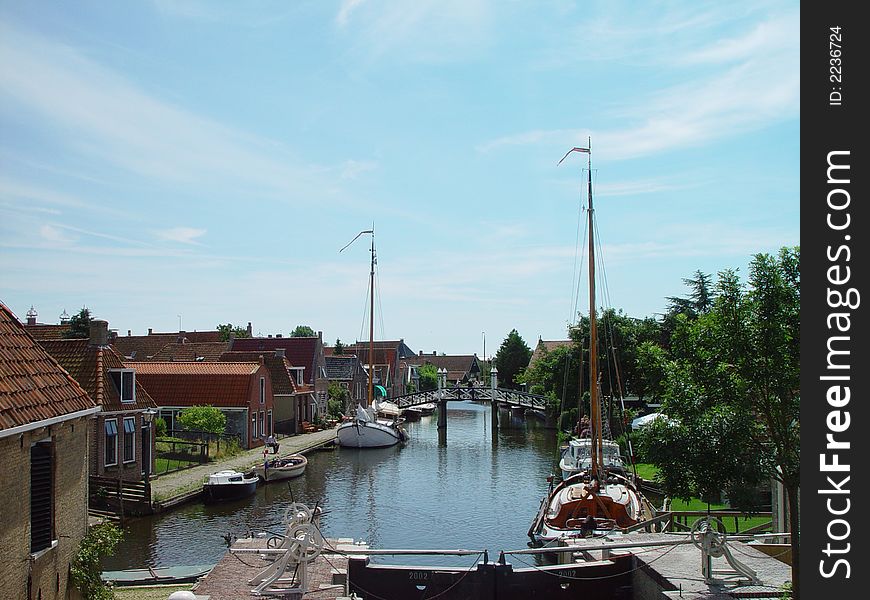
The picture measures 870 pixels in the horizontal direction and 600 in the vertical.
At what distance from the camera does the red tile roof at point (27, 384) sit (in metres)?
10.1

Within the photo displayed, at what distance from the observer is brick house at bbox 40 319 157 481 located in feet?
93.8

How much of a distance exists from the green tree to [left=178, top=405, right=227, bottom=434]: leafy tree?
97.2 feet

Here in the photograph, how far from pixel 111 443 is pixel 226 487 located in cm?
471

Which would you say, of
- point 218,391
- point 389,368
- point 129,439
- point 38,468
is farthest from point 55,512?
point 389,368

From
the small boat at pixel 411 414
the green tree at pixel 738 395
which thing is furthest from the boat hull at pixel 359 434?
the green tree at pixel 738 395

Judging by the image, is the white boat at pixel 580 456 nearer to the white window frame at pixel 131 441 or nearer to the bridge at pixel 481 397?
the white window frame at pixel 131 441

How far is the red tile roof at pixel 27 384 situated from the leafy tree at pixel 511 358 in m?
94.4

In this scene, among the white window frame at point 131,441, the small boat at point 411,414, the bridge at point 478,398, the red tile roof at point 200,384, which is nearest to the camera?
the white window frame at point 131,441

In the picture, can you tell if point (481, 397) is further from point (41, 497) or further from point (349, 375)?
point (41, 497)

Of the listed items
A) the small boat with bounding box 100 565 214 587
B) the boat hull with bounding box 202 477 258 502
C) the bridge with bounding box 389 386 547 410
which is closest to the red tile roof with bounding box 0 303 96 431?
the small boat with bounding box 100 565 214 587

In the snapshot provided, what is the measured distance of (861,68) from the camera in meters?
8.72

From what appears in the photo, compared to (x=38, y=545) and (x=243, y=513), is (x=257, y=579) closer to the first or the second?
(x=38, y=545)

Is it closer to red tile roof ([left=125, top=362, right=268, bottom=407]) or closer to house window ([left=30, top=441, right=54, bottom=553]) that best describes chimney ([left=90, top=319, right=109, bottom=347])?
red tile roof ([left=125, top=362, right=268, bottom=407])

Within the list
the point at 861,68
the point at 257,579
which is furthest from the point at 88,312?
the point at 861,68
